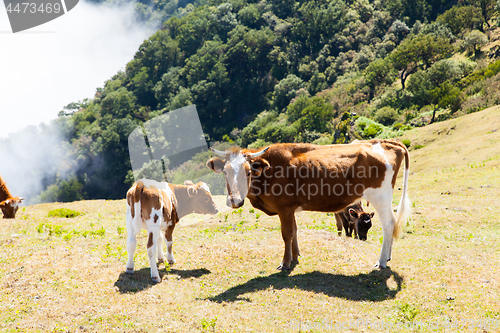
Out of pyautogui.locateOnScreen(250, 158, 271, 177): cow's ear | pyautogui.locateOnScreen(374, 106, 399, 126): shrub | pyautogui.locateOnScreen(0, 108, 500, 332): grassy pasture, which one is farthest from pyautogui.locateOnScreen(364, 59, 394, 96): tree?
pyautogui.locateOnScreen(250, 158, 271, 177): cow's ear

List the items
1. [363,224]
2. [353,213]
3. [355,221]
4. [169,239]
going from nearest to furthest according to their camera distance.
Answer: [169,239]
[363,224]
[355,221]
[353,213]

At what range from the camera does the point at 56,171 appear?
115m

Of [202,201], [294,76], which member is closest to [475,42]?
[294,76]

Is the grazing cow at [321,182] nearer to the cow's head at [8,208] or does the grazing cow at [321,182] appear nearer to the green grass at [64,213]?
the cow's head at [8,208]

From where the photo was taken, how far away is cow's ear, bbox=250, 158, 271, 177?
32.0ft

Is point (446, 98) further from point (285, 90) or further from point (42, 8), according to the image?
point (42, 8)

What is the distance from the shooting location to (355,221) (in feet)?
44.4

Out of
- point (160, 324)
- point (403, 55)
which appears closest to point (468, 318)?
point (160, 324)

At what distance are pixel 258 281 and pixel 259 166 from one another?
10.4 feet

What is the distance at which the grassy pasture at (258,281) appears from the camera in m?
7.50

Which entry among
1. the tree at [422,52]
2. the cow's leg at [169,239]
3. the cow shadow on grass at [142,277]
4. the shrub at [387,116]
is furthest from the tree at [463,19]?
the cow shadow on grass at [142,277]

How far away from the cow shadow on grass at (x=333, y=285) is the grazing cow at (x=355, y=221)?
315cm

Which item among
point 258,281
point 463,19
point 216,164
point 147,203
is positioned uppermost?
point 463,19

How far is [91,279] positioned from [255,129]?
8673 centimetres
